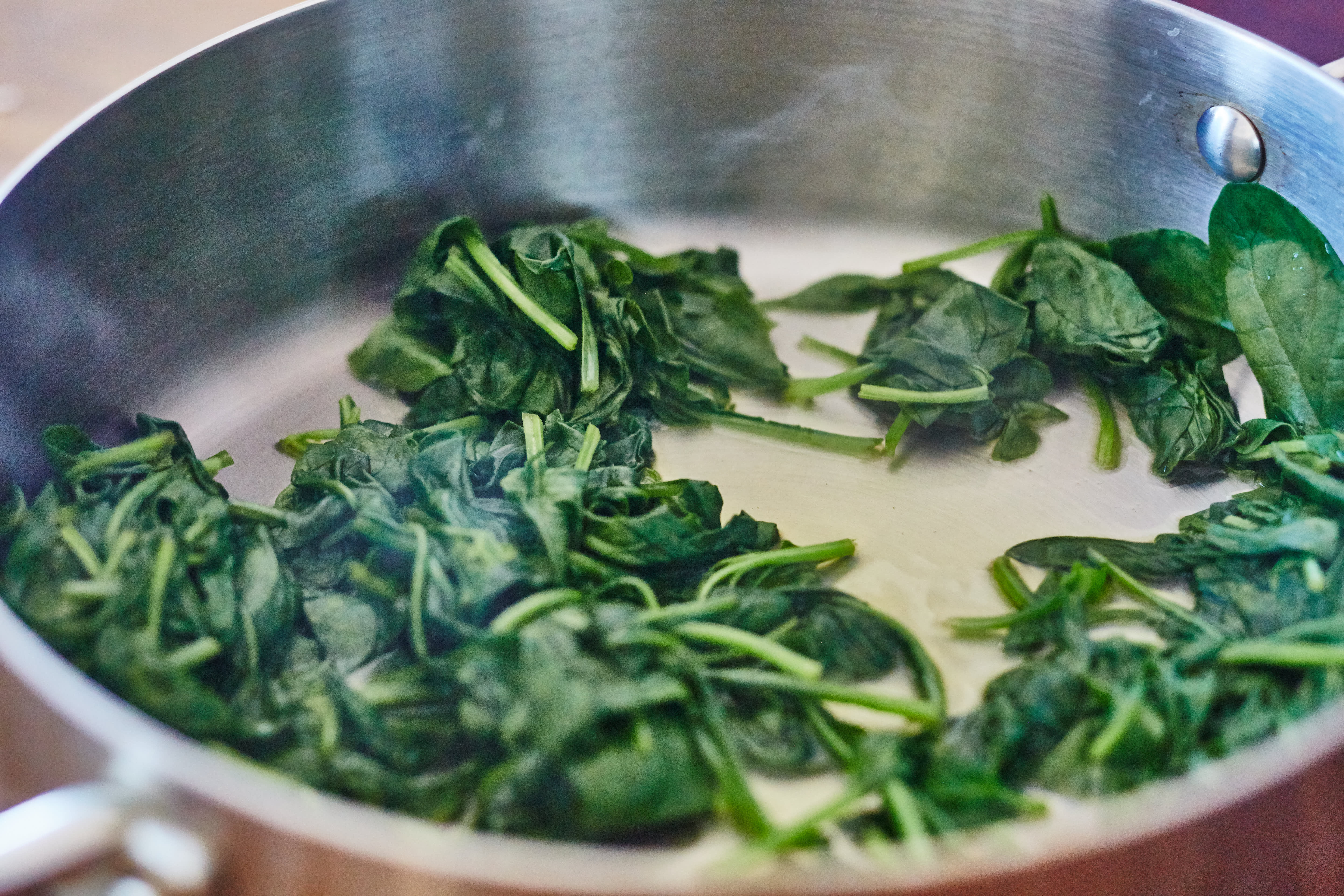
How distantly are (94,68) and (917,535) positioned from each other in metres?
1.23

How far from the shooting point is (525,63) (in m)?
1.27

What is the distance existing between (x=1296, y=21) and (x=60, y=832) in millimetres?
1447

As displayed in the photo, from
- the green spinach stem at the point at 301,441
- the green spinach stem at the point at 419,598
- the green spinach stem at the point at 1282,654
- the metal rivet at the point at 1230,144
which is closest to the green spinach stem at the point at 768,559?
the green spinach stem at the point at 419,598

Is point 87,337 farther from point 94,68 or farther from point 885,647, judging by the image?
point 885,647

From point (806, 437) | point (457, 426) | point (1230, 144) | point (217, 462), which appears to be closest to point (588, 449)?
point (457, 426)

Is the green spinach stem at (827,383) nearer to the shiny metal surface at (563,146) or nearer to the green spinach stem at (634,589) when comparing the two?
the shiny metal surface at (563,146)

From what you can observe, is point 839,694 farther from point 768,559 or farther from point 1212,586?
point 1212,586

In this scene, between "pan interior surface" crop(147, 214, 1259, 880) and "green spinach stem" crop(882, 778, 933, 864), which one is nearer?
"green spinach stem" crop(882, 778, 933, 864)

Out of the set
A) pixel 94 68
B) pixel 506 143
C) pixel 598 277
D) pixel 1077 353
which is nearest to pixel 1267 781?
pixel 1077 353

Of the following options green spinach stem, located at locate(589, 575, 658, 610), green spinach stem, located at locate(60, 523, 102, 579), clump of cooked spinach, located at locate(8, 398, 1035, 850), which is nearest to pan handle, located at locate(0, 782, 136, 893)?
clump of cooked spinach, located at locate(8, 398, 1035, 850)

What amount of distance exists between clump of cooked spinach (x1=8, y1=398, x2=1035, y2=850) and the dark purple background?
87 cm

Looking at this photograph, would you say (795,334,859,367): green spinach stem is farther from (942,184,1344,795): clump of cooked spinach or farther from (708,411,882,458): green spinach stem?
(942,184,1344,795): clump of cooked spinach

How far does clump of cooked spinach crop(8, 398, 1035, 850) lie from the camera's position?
76 centimetres

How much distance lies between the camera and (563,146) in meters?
1.33
